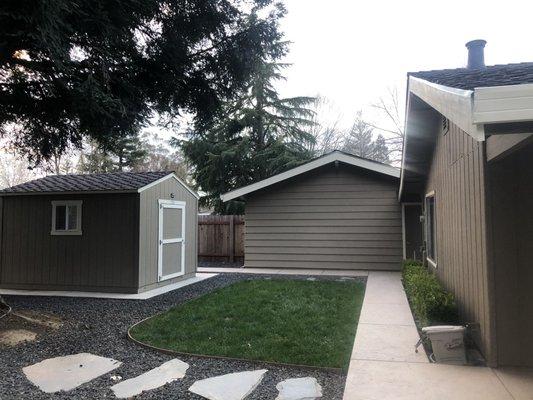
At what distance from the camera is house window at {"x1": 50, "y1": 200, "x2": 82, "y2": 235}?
8.84m

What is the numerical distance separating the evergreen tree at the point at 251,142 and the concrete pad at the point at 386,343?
13799 millimetres

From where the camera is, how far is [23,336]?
17.0 feet

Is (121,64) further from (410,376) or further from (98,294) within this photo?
(410,376)

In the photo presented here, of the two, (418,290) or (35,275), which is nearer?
(418,290)

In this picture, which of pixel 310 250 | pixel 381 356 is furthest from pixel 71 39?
pixel 310 250

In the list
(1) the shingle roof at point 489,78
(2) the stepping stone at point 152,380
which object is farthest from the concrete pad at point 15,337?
(1) the shingle roof at point 489,78

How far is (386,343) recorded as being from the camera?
446cm

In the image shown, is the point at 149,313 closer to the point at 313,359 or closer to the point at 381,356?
the point at 313,359

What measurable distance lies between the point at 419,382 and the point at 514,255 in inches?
52.1

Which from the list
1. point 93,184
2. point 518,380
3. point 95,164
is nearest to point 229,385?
point 518,380

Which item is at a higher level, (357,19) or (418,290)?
(357,19)

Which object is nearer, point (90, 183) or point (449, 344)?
point (449, 344)

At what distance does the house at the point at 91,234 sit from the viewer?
332 inches

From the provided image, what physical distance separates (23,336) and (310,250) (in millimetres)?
8173
